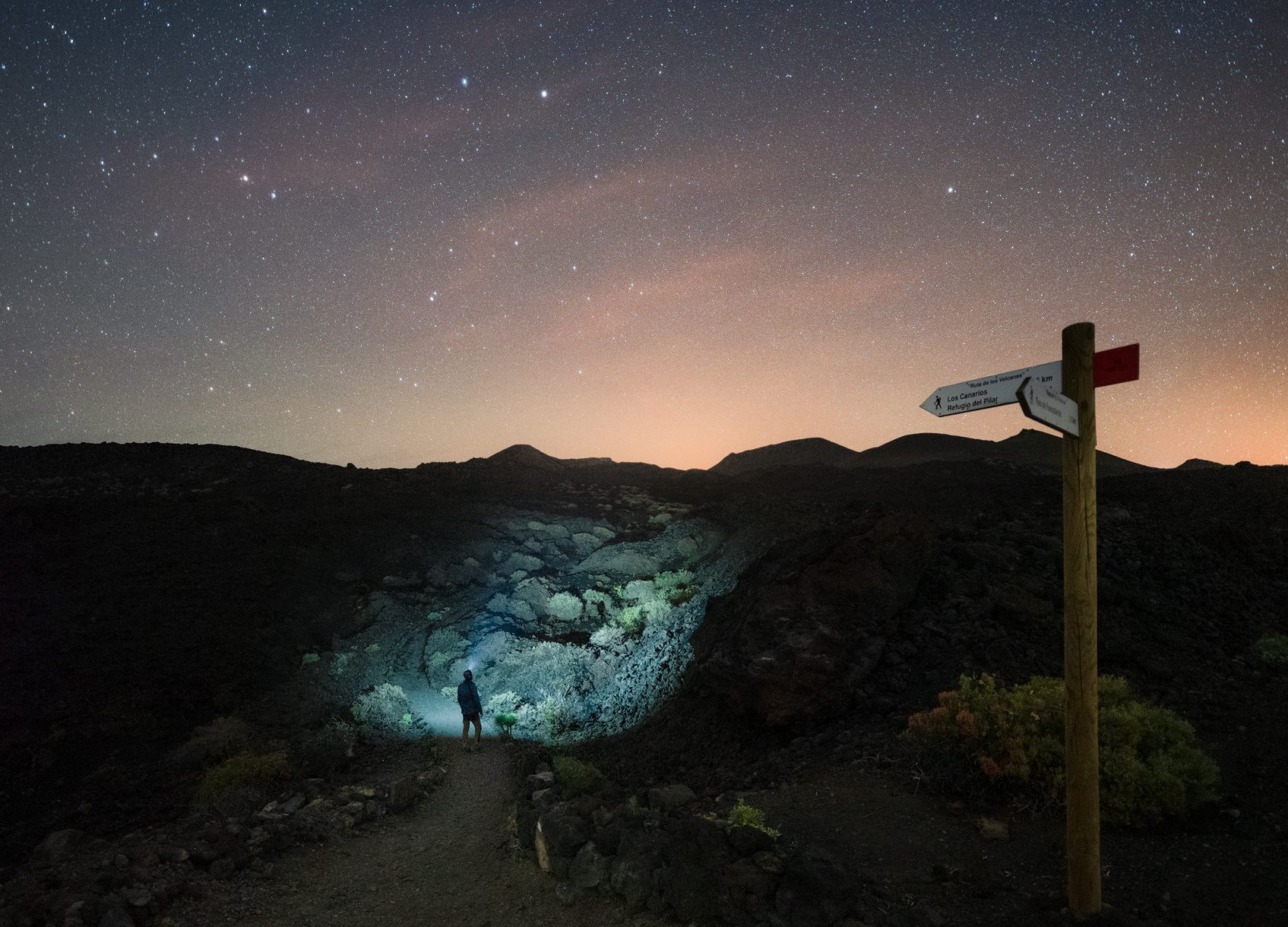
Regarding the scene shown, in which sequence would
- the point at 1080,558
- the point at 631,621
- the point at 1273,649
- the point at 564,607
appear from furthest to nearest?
the point at 564,607
the point at 631,621
the point at 1273,649
the point at 1080,558

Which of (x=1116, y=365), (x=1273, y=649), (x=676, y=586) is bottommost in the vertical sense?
(x=676, y=586)

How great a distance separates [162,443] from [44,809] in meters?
36.3

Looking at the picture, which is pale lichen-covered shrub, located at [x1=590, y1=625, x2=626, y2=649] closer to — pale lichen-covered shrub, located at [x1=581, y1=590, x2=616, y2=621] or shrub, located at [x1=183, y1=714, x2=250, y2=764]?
pale lichen-covered shrub, located at [x1=581, y1=590, x2=616, y2=621]

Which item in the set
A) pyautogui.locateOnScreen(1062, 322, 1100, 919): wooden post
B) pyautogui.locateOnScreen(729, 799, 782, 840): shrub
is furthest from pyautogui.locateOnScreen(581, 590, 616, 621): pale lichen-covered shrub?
pyautogui.locateOnScreen(1062, 322, 1100, 919): wooden post

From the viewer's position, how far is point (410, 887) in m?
7.39

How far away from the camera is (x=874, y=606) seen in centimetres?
1103

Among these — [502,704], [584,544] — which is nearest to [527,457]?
[584,544]

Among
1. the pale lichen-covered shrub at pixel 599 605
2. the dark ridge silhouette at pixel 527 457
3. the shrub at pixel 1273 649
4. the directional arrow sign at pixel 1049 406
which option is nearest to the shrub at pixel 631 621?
the pale lichen-covered shrub at pixel 599 605

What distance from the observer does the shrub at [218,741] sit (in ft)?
36.5

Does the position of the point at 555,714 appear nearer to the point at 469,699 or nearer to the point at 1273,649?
the point at 469,699

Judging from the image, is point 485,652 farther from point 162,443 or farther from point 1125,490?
point 162,443

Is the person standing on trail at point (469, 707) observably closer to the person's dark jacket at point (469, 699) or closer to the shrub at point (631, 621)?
the person's dark jacket at point (469, 699)

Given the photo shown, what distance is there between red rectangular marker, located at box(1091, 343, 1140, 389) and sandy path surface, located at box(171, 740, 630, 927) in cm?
595

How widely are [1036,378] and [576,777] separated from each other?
7.67 meters
